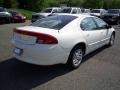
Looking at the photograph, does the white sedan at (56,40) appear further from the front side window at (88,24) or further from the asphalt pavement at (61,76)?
the asphalt pavement at (61,76)

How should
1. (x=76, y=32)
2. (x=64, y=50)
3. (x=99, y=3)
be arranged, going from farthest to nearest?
(x=99, y=3), (x=76, y=32), (x=64, y=50)

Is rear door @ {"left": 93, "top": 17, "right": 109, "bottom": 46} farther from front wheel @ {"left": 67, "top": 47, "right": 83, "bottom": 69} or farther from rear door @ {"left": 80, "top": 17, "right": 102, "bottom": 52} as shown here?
front wheel @ {"left": 67, "top": 47, "right": 83, "bottom": 69}

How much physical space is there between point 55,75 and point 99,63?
1790 millimetres

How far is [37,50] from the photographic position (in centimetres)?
539

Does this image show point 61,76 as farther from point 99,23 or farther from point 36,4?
point 36,4

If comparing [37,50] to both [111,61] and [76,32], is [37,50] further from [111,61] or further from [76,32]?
[111,61]

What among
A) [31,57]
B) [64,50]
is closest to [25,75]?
[31,57]

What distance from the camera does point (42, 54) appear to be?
538cm

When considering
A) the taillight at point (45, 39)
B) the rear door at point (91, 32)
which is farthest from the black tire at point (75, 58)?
the taillight at point (45, 39)

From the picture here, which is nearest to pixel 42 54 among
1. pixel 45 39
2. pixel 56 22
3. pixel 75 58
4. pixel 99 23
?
pixel 45 39

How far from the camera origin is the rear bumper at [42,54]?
538 centimetres

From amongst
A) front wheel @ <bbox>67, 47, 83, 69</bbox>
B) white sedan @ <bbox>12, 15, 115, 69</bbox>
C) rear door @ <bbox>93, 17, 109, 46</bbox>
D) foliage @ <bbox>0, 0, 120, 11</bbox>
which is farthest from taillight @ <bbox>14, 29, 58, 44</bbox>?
foliage @ <bbox>0, 0, 120, 11</bbox>

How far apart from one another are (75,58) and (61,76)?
2.63 feet

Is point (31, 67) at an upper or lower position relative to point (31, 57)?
lower
